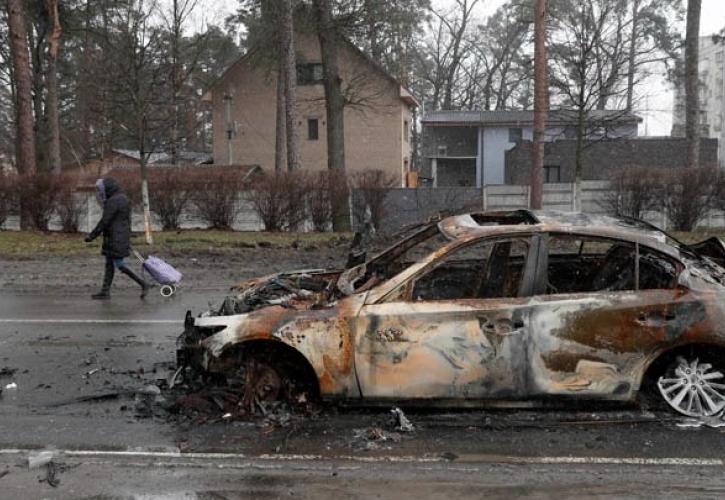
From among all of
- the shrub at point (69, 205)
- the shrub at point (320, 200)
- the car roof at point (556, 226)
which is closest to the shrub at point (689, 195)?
the shrub at point (320, 200)

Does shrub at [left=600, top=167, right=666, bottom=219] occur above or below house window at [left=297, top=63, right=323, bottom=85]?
below

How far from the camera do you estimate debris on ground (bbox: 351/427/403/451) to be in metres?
4.80

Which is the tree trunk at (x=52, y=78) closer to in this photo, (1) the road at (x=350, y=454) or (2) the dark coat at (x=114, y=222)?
(2) the dark coat at (x=114, y=222)

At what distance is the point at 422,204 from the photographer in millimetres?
22266

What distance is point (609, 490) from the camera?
4.14 m

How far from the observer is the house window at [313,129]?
4131 cm

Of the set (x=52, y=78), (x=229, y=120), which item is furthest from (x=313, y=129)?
(x=52, y=78)

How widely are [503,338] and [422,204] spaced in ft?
56.9

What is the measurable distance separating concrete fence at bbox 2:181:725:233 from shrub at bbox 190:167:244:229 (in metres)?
0.17

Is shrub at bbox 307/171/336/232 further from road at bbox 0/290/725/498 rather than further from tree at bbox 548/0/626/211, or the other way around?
road at bbox 0/290/725/498

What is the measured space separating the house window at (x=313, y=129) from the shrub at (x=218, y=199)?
21.5 metres

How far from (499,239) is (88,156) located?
4306 cm

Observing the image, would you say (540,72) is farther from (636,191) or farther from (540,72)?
(636,191)

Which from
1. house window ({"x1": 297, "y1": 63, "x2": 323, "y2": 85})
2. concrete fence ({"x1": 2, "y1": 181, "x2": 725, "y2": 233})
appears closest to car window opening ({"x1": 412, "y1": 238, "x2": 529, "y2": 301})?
concrete fence ({"x1": 2, "y1": 181, "x2": 725, "y2": 233})
